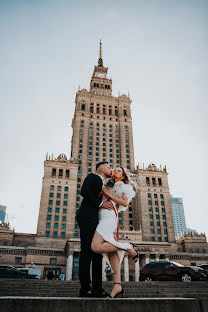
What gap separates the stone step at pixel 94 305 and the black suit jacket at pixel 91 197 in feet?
5.83

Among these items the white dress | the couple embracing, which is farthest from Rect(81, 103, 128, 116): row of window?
the couple embracing

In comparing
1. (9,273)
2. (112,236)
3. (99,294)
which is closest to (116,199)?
(112,236)

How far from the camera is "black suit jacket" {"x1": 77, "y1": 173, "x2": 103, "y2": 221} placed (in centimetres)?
481

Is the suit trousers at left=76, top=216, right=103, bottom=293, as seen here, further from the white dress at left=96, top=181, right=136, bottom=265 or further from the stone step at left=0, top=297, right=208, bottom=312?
the stone step at left=0, top=297, right=208, bottom=312

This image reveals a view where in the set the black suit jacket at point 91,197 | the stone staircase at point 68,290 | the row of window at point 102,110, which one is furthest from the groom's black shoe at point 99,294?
the row of window at point 102,110

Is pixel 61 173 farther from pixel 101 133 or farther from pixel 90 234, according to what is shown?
pixel 90 234

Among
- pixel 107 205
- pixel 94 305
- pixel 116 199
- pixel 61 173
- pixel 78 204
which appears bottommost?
pixel 94 305

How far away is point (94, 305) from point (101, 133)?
7546 centimetres

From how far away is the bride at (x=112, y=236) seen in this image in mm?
4520

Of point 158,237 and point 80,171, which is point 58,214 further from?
point 158,237

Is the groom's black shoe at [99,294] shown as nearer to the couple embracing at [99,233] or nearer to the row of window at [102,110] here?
the couple embracing at [99,233]

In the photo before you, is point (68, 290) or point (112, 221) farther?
point (68, 290)

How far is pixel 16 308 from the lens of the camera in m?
2.90

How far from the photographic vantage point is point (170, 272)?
607 inches
